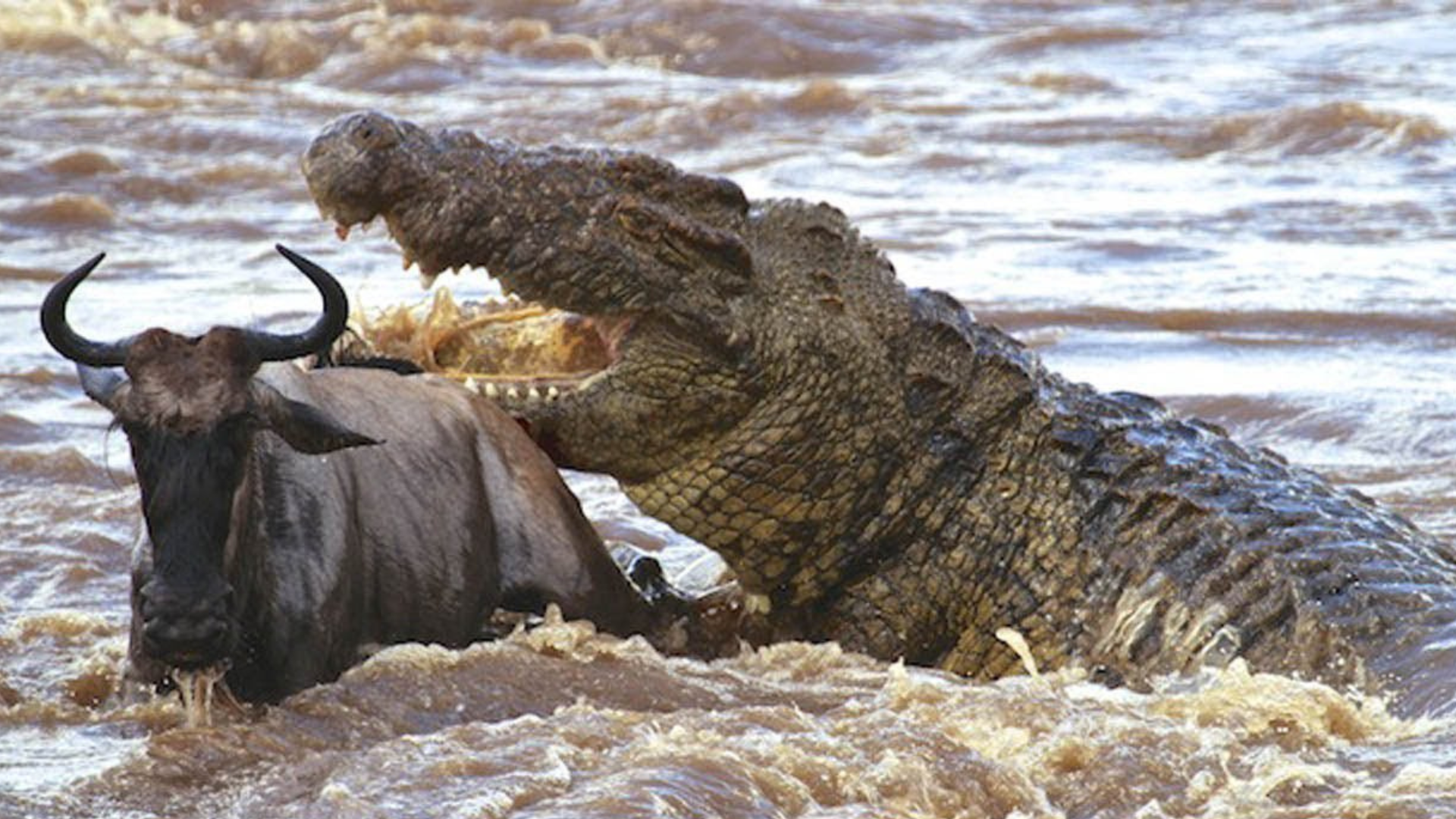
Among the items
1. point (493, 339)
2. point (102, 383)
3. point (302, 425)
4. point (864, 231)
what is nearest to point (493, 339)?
point (493, 339)

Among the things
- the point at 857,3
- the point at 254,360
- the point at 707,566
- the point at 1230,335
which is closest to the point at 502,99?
the point at 857,3

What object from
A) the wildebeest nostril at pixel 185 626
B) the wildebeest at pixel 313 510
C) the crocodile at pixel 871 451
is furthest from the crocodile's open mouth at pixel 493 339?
the wildebeest nostril at pixel 185 626

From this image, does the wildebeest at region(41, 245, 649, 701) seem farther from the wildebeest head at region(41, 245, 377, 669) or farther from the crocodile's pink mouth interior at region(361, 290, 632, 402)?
the crocodile's pink mouth interior at region(361, 290, 632, 402)

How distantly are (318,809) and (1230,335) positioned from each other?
21.5ft

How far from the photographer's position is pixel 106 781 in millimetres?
5461

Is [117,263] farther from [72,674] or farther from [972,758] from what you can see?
[972,758]

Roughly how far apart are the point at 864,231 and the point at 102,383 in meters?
8.39

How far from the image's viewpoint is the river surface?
5504 mm

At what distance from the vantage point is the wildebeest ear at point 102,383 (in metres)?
5.29

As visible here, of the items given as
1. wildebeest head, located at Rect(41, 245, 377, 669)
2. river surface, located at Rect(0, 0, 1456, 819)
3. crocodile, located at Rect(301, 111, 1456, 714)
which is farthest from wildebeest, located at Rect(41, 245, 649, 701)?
crocodile, located at Rect(301, 111, 1456, 714)

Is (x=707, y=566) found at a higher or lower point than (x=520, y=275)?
lower

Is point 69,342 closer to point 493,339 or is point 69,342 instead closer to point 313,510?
point 313,510

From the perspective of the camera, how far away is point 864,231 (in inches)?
530

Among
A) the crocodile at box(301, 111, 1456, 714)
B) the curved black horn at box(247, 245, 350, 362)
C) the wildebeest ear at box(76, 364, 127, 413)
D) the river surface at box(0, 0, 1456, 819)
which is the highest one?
the curved black horn at box(247, 245, 350, 362)
